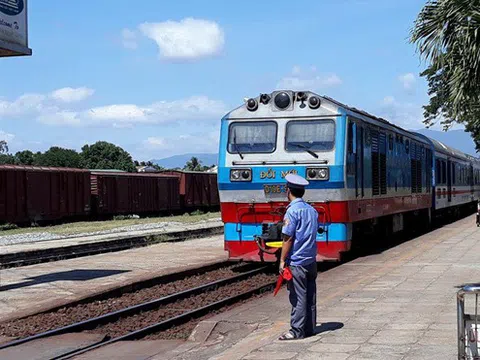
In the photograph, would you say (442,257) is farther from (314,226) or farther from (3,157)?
(3,157)

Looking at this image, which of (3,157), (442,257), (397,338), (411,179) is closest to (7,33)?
(397,338)

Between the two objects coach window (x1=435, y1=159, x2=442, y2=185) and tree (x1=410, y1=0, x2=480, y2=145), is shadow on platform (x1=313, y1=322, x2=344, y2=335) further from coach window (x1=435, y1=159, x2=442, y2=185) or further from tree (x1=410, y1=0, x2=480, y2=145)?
coach window (x1=435, y1=159, x2=442, y2=185)

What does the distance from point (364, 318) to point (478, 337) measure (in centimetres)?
361

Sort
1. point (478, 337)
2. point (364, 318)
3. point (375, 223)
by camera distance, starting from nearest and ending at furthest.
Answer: point (478, 337)
point (364, 318)
point (375, 223)

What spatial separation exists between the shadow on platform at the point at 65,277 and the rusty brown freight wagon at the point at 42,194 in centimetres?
1738

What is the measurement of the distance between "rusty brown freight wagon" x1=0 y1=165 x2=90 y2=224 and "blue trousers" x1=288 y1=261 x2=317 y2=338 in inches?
1008

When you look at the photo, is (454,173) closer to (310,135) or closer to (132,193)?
(132,193)

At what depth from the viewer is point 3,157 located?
94.4 m

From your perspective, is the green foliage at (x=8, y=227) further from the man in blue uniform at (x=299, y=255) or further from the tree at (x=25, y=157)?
the tree at (x=25, y=157)

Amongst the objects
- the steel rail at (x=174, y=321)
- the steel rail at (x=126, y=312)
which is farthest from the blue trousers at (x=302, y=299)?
the steel rail at (x=126, y=312)

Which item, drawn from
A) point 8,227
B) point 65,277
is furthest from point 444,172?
point 8,227

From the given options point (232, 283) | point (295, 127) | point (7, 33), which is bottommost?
point (232, 283)

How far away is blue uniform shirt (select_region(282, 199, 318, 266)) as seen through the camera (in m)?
7.43

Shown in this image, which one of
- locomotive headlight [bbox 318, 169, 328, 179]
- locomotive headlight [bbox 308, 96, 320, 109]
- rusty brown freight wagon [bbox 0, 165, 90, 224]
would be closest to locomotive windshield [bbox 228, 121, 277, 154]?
locomotive headlight [bbox 308, 96, 320, 109]
